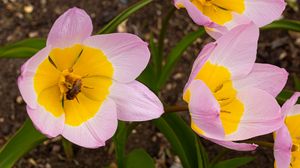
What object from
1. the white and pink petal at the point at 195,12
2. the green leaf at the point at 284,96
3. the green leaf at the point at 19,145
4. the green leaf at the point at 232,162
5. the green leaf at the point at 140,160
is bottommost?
the green leaf at the point at 232,162

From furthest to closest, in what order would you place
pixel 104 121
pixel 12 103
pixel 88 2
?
1. pixel 88 2
2. pixel 12 103
3. pixel 104 121

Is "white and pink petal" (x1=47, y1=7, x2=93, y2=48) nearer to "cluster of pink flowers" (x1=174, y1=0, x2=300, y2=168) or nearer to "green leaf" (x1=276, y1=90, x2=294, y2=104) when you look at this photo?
"cluster of pink flowers" (x1=174, y1=0, x2=300, y2=168)

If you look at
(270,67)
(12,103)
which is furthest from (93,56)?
(12,103)

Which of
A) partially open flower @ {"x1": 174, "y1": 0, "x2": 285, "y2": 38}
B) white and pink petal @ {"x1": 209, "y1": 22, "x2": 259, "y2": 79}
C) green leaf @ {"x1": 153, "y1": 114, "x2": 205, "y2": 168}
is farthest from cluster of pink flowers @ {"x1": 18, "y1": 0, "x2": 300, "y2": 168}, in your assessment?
green leaf @ {"x1": 153, "y1": 114, "x2": 205, "y2": 168}

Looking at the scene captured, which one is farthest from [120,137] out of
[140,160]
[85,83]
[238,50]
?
[238,50]

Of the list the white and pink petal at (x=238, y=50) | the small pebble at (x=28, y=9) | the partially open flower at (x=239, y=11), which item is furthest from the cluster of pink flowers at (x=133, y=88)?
the small pebble at (x=28, y=9)

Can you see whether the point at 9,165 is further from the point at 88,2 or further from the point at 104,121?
the point at 88,2

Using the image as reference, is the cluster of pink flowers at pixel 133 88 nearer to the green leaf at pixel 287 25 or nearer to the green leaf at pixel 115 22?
the green leaf at pixel 115 22
